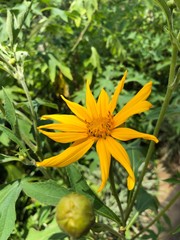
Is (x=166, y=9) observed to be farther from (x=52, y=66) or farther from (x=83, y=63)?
(x=83, y=63)

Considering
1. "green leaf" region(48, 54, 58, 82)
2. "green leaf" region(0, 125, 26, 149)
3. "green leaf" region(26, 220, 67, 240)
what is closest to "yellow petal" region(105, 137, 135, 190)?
"green leaf" region(0, 125, 26, 149)

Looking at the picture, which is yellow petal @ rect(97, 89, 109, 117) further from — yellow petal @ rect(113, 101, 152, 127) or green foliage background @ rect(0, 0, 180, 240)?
green foliage background @ rect(0, 0, 180, 240)

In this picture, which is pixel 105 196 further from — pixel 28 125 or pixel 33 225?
pixel 28 125

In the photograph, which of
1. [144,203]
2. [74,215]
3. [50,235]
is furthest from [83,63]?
[74,215]

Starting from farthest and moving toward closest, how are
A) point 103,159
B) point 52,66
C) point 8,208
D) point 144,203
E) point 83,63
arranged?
point 83,63, point 52,66, point 144,203, point 8,208, point 103,159

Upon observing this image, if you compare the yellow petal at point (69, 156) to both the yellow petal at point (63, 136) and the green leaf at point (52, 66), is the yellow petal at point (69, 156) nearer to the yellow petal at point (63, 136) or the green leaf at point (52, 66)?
the yellow petal at point (63, 136)

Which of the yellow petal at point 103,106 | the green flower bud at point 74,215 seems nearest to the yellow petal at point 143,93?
the yellow petal at point 103,106
